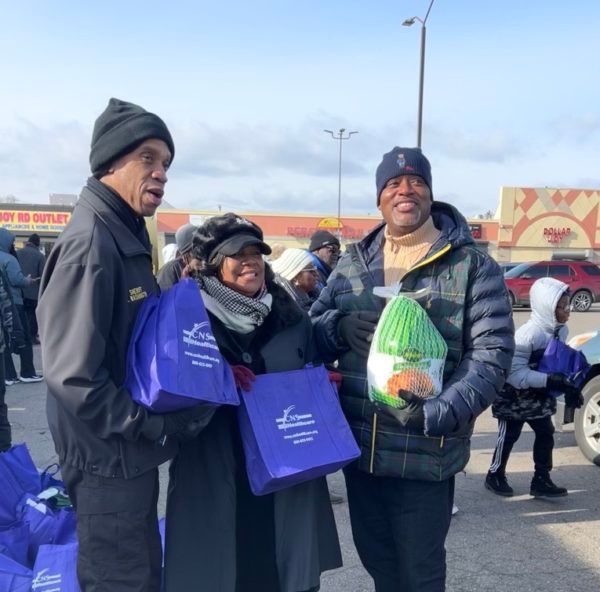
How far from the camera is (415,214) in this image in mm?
2207

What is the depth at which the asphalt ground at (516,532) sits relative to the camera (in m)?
3.04

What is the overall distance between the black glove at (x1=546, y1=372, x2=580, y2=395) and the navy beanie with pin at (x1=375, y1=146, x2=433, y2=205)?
2.19 meters

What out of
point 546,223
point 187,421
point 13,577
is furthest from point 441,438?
point 546,223

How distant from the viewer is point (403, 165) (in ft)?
7.20

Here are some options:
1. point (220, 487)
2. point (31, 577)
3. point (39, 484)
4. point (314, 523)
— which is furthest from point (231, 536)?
point (39, 484)

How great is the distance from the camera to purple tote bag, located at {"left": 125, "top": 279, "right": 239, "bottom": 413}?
5.48 ft

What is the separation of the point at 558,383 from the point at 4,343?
15.0 feet

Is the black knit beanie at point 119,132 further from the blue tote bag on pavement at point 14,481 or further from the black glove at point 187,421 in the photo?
the blue tote bag on pavement at point 14,481

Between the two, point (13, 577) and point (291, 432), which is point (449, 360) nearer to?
point (291, 432)

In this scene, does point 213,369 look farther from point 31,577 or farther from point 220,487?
point 31,577

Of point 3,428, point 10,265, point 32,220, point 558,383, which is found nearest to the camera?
point 558,383

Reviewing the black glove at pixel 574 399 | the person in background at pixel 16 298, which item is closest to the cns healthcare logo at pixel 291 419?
the black glove at pixel 574 399

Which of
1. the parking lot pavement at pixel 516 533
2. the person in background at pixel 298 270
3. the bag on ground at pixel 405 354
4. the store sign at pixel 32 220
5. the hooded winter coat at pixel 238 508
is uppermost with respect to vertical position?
the store sign at pixel 32 220

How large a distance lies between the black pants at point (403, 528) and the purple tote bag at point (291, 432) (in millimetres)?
338
